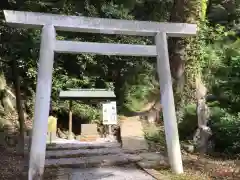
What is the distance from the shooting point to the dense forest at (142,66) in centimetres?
906

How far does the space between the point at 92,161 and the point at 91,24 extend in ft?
9.63

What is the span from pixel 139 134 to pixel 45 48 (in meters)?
4.47

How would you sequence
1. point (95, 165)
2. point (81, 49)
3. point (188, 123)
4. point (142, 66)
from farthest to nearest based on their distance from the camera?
point (142, 66), point (188, 123), point (95, 165), point (81, 49)

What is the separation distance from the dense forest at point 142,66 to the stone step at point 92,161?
2.10m

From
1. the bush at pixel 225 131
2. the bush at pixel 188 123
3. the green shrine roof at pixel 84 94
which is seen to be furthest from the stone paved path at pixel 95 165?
the green shrine roof at pixel 84 94

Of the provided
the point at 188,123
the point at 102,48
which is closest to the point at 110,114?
the point at 188,123

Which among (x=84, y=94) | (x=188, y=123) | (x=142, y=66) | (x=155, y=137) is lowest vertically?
(x=155, y=137)

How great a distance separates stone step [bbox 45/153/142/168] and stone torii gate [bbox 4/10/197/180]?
1311mm

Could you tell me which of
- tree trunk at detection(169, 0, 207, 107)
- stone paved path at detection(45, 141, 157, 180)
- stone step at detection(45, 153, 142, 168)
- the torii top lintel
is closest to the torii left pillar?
the torii top lintel

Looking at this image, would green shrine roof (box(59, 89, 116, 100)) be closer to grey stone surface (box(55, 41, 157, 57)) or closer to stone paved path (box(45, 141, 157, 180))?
stone paved path (box(45, 141, 157, 180))

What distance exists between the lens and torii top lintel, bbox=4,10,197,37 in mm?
5956

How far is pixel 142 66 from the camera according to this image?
48.0 feet

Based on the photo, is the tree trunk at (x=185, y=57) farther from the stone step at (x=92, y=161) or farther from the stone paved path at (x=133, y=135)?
the stone step at (x=92, y=161)

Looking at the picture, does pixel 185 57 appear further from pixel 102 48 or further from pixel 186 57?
pixel 102 48
